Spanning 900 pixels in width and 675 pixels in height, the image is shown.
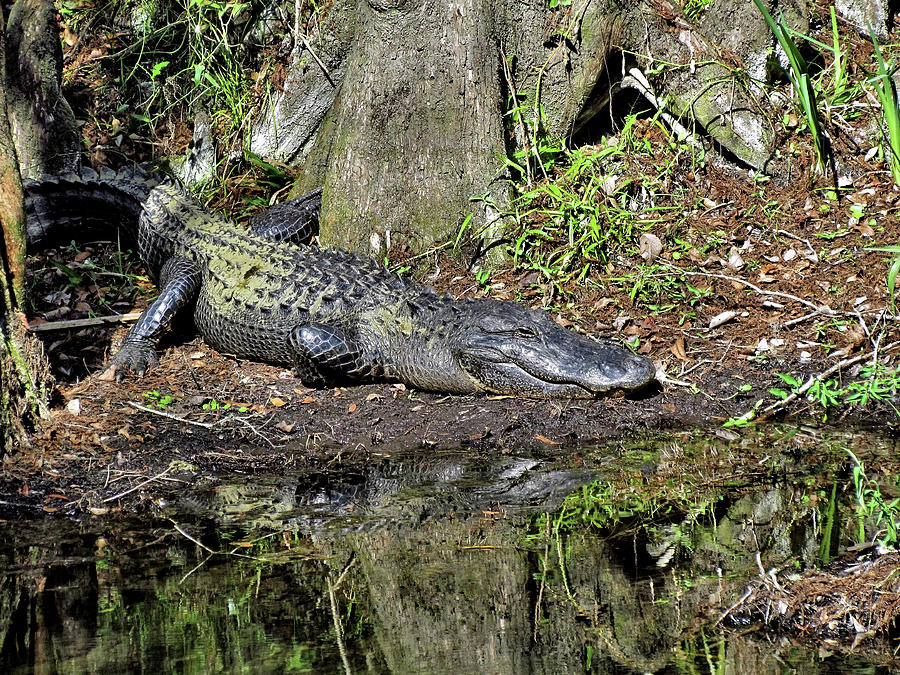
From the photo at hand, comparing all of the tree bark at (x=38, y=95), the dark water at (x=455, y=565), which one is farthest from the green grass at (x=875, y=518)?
the tree bark at (x=38, y=95)

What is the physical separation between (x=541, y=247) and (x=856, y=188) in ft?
7.16

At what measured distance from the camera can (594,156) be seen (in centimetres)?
650

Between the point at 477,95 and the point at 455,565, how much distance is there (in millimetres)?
3819

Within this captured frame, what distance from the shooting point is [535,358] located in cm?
500

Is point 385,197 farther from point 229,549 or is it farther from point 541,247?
point 229,549

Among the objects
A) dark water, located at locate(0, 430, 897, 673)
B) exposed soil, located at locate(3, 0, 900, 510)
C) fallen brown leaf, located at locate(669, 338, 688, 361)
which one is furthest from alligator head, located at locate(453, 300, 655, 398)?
dark water, located at locate(0, 430, 897, 673)

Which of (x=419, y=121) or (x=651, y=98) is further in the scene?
(x=651, y=98)

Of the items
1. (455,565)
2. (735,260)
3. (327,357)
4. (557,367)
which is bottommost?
(455,565)

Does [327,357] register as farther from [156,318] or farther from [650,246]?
[650,246]

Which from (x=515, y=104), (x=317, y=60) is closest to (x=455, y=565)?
(x=515, y=104)

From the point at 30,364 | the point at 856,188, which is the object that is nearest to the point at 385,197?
the point at 30,364

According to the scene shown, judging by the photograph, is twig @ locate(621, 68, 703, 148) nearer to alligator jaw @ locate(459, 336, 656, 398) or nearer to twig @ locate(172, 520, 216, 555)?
alligator jaw @ locate(459, 336, 656, 398)

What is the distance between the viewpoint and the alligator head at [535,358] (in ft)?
15.7

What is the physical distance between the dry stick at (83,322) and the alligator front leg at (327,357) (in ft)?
4.68
